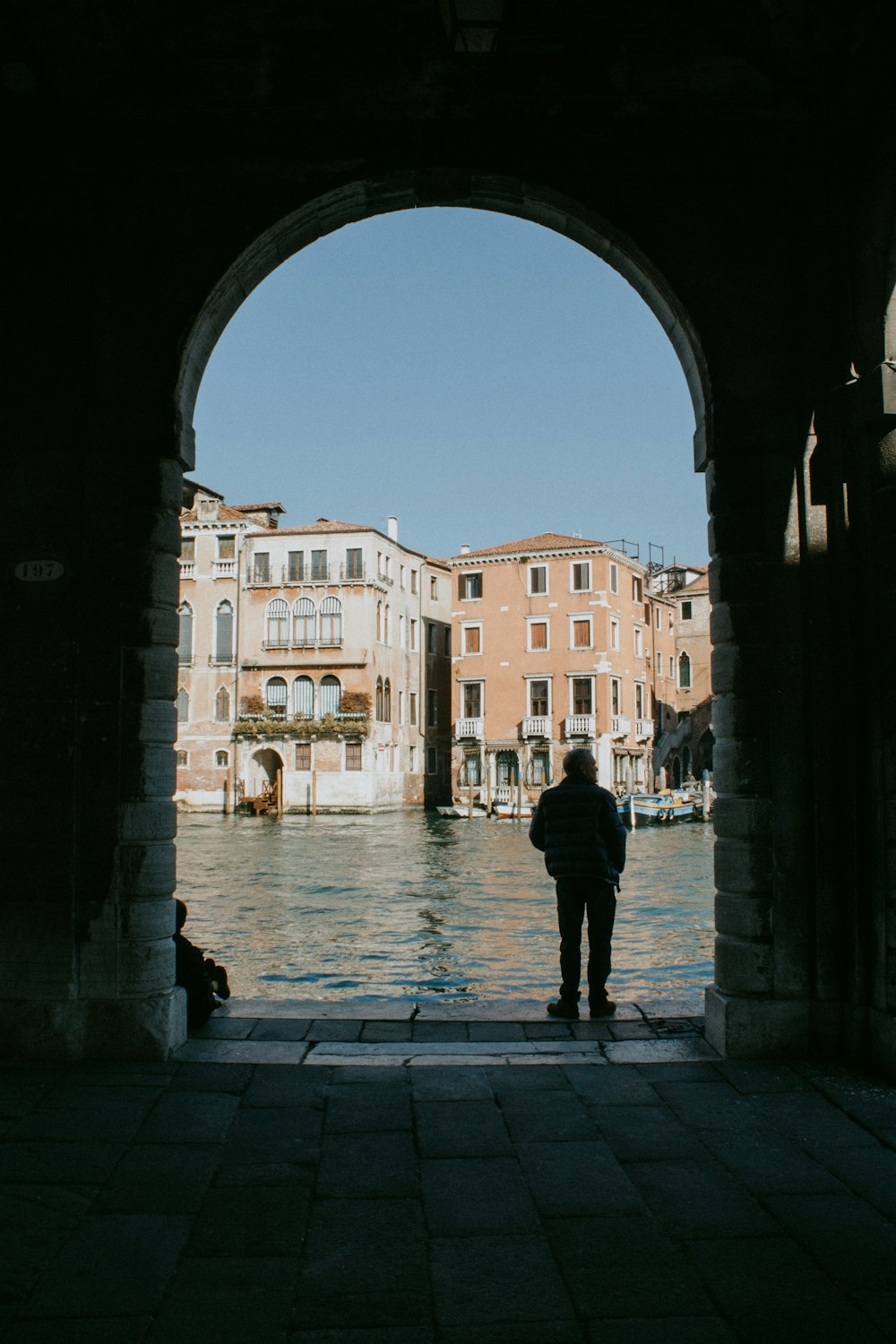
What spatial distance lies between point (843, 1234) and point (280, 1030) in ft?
9.01

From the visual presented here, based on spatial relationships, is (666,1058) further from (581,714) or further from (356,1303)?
(581,714)

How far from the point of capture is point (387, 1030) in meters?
4.84

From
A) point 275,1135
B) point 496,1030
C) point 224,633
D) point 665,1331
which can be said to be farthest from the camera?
point 224,633

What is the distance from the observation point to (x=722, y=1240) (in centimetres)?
262

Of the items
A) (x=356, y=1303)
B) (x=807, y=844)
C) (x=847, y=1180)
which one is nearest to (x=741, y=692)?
(x=807, y=844)

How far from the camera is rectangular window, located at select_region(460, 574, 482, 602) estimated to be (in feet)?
137

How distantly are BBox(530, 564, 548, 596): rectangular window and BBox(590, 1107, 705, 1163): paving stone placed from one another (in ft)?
122

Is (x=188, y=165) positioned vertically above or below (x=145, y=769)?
above

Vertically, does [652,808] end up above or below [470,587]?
below

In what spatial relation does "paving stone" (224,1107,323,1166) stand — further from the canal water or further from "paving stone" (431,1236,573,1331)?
the canal water

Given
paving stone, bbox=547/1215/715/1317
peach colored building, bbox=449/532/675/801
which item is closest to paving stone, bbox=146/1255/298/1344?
paving stone, bbox=547/1215/715/1317

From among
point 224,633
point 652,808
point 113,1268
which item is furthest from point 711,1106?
point 224,633

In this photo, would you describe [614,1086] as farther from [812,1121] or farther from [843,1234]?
[843,1234]

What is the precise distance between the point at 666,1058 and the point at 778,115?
12.8 ft
